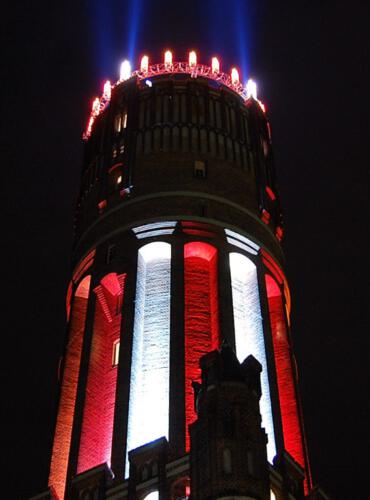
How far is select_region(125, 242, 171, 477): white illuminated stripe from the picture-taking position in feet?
121

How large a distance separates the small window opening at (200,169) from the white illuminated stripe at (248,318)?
474 cm

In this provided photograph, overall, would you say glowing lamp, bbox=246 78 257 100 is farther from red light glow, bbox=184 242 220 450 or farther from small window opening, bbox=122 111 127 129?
red light glow, bbox=184 242 220 450

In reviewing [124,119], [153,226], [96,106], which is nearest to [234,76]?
[124,119]

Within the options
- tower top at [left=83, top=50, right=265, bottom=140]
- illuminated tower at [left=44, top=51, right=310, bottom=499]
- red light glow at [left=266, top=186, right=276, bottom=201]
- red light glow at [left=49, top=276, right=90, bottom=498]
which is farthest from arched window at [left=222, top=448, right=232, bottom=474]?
tower top at [left=83, top=50, right=265, bottom=140]

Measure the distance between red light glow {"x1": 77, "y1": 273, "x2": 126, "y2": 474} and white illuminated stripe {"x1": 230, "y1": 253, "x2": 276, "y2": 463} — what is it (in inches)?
195

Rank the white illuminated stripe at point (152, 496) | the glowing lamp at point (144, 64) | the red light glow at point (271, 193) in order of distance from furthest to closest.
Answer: the glowing lamp at point (144, 64)
the red light glow at point (271, 193)
the white illuminated stripe at point (152, 496)

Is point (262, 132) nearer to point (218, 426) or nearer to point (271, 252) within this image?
point (271, 252)

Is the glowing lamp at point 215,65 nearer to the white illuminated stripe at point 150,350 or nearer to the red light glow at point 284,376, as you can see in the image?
the red light glow at point 284,376

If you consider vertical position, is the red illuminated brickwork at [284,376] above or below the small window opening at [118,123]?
below

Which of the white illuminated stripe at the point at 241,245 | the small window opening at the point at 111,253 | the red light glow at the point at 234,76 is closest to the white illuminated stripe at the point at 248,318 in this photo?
the white illuminated stripe at the point at 241,245

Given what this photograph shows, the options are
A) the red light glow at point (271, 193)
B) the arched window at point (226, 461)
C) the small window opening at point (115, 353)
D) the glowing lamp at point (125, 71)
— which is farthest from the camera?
the glowing lamp at point (125, 71)

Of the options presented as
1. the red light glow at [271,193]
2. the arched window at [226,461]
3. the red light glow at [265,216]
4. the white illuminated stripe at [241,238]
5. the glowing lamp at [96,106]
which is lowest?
the arched window at [226,461]

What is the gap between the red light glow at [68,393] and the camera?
129ft

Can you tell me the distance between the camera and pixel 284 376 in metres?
43.1
